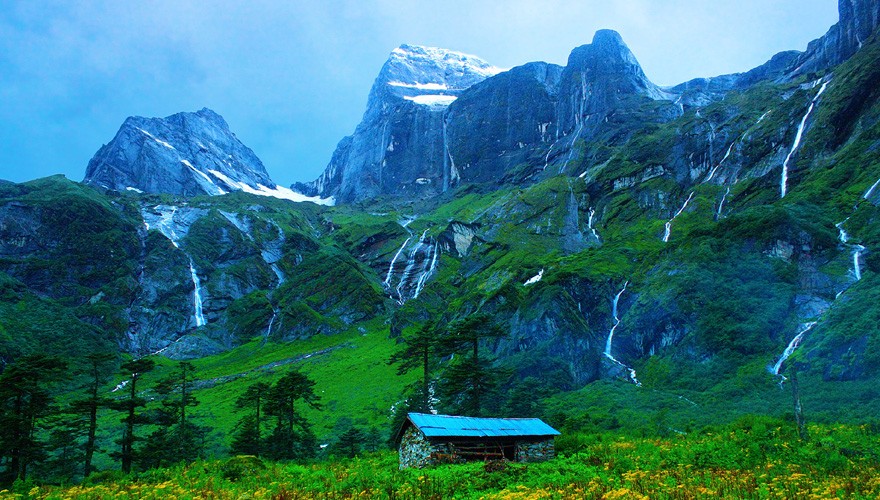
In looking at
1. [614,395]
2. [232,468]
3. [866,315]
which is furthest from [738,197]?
[232,468]

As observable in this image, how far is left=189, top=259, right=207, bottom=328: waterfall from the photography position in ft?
387

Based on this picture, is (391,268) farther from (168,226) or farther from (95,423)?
(95,423)

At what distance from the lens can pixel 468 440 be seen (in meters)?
24.9

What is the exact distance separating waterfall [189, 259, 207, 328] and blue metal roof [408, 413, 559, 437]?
105750 millimetres

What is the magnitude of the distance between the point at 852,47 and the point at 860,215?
96.5m

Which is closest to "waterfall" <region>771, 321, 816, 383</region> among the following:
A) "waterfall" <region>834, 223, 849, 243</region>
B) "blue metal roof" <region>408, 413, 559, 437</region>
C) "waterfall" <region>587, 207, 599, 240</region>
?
"waterfall" <region>834, 223, 849, 243</region>

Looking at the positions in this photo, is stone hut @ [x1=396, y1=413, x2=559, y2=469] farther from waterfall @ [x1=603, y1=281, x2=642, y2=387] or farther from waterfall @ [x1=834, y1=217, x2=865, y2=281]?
waterfall @ [x1=834, y1=217, x2=865, y2=281]

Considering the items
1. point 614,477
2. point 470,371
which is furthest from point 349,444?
point 614,477

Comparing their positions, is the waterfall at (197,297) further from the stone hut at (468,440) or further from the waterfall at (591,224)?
the stone hut at (468,440)

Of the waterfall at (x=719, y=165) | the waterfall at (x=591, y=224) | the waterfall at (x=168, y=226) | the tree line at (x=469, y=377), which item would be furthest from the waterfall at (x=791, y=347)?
the waterfall at (x=168, y=226)

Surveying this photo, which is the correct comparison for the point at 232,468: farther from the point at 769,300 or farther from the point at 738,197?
the point at 738,197

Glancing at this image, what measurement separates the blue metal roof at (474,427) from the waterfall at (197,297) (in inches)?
4163

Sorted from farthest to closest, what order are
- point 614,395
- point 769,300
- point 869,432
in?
point 769,300 → point 614,395 → point 869,432

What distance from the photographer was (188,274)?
423 ft
